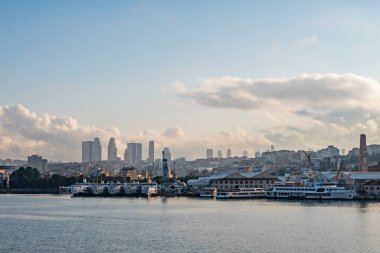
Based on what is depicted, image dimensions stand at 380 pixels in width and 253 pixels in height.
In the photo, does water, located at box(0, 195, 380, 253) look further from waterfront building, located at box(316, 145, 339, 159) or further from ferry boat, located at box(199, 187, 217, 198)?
waterfront building, located at box(316, 145, 339, 159)

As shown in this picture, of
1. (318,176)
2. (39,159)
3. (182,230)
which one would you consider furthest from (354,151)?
(182,230)

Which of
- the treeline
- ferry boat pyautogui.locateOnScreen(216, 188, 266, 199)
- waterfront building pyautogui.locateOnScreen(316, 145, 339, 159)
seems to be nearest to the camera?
ferry boat pyautogui.locateOnScreen(216, 188, 266, 199)

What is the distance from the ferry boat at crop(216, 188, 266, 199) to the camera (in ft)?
194

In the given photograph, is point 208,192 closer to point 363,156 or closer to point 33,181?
point 363,156

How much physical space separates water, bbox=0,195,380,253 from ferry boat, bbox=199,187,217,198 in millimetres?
25170

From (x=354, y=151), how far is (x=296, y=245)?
104m

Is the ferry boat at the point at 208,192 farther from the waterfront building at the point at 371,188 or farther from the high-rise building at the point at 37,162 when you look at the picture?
the high-rise building at the point at 37,162

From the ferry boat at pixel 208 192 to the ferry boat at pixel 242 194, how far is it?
11.3ft

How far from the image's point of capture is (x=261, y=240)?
2453 cm

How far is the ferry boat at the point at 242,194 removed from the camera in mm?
59053

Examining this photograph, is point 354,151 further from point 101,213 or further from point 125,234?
point 125,234

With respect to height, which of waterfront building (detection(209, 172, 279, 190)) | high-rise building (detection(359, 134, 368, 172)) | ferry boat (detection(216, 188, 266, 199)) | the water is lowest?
the water

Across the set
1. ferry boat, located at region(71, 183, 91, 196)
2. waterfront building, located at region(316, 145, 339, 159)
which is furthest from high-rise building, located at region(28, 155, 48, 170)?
ferry boat, located at region(71, 183, 91, 196)

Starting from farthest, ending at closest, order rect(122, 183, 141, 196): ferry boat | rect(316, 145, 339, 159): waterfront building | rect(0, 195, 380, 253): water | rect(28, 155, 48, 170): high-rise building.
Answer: rect(28, 155, 48, 170): high-rise building → rect(316, 145, 339, 159): waterfront building → rect(122, 183, 141, 196): ferry boat → rect(0, 195, 380, 253): water
